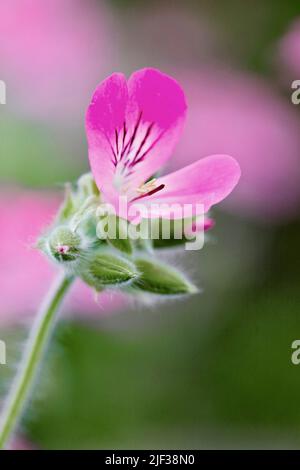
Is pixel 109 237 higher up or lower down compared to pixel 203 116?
lower down

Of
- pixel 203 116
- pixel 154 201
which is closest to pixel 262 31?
pixel 203 116

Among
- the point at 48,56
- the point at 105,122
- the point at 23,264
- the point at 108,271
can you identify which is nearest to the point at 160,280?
the point at 108,271

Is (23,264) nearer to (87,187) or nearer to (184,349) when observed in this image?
(184,349)

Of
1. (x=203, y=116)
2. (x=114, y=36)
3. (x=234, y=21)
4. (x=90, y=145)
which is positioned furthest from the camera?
(x=234, y=21)

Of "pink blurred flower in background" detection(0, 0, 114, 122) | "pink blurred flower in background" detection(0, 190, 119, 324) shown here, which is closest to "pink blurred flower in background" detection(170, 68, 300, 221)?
"pink blurred flower in background" detection(0, 0, 114, 122)

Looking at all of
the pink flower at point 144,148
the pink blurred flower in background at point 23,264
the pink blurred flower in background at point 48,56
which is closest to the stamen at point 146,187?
Result: the pink flower at point 144,148

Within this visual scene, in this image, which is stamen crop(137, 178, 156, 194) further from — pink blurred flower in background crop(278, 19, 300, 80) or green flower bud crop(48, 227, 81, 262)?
pink blurred flower in background crop(278, 19, 300, 80)

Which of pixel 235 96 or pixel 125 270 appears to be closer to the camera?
pixel 125 270
